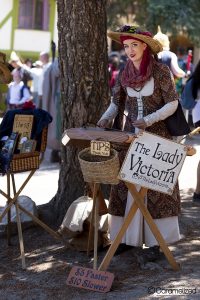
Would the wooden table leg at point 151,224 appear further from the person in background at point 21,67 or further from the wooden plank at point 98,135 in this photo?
the person in background at point 21,67

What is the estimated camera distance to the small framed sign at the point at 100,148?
186 inches

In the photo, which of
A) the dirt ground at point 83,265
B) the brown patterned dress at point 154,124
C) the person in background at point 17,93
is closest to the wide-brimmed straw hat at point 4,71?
the brown patterned dress at point 154,124

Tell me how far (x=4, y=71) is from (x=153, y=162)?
178cm

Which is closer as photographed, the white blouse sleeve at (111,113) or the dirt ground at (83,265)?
the dirt ground at (83,265)

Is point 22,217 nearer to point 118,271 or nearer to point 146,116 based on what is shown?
point 118,271

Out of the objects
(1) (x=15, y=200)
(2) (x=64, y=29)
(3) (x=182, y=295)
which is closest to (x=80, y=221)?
(1) (x=15, y=200)

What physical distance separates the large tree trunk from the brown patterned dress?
833mm

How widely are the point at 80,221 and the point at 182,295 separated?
4.37 feet

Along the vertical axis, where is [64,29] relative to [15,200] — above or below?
above

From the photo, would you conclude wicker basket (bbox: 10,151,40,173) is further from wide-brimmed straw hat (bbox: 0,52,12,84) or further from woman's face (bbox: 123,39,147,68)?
woman's face (bbox: 123,39,147,68)

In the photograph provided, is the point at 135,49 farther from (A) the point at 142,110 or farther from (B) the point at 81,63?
(B) the point at 81,63

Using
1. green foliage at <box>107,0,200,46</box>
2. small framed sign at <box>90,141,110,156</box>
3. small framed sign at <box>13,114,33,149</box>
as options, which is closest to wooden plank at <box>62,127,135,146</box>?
small framed sign at <box>90,141,110,156</box>

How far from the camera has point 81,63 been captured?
6129 mm

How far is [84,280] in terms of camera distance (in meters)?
4.84
